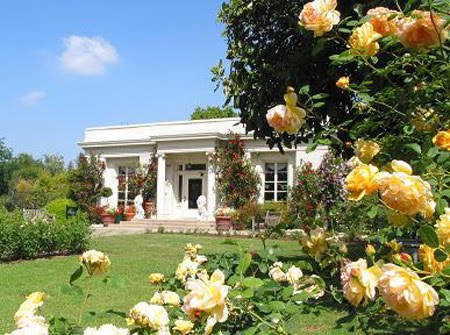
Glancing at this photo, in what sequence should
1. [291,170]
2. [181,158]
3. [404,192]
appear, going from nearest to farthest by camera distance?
[404,192] < [291,170] < [181,158]

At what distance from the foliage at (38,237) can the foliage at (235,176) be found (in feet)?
32.6

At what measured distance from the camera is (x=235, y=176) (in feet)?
76.9

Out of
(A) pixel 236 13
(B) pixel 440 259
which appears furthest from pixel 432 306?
(A) pixel 236 13

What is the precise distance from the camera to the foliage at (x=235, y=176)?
76.1 feet

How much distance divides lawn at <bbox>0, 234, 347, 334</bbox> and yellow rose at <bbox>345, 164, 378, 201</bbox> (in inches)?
28.5

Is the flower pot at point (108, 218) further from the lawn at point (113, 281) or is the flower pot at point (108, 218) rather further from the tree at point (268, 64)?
the tree at point (268, 64)

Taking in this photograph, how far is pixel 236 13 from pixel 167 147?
1789 centimetres

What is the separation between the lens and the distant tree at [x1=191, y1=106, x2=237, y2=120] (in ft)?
149

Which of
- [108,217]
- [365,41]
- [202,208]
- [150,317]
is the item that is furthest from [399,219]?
[108,217]

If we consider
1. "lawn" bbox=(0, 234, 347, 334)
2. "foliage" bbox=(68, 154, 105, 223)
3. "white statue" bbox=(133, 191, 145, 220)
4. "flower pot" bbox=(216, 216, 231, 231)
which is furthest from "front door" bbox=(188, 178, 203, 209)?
"lawn" bbox=(0, 234, 347, 334)

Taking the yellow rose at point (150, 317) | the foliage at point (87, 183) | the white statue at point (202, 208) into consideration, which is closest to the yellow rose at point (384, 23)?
the yellow rose at point (150, 317)

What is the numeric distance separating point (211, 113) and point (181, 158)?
2026 centimetres

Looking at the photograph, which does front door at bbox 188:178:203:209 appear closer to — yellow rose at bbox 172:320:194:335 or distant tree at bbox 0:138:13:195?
yellow rose at bbox 172:320:194:335

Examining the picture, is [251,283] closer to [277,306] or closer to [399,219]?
[277,306]
